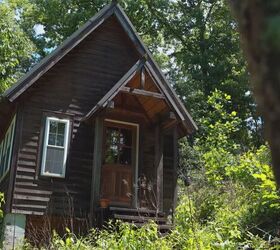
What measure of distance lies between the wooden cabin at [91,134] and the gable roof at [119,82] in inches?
1.2

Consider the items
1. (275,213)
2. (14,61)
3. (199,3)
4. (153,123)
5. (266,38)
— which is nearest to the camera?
(266,38)

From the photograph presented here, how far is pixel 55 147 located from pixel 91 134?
119cm

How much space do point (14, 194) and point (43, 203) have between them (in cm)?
82

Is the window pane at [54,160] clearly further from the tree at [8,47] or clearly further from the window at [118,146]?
the tree at [8,47]

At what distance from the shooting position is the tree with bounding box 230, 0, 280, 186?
98 centimetres

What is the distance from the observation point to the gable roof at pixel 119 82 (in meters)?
13.6

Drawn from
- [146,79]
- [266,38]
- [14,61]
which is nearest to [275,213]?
[146,79]

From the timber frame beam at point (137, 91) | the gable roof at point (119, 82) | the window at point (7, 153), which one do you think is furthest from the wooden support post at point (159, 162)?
the window at point (7, 153)

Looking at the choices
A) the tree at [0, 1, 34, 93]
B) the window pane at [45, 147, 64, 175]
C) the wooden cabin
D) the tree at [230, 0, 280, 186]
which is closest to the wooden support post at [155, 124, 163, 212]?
the wooden cabin

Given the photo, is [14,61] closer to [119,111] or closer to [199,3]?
[119,111]

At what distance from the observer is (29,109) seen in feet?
46.5

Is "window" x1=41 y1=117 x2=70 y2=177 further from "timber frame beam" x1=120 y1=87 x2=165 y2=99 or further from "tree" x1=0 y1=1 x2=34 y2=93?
"tree" x1=0 y1=1 x2=34 y2=93

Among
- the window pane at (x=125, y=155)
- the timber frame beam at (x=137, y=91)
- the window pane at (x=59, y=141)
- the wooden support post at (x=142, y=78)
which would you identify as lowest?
the window pane at (x=125, y=155)

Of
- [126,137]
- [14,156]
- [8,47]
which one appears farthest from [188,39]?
[14,156]
